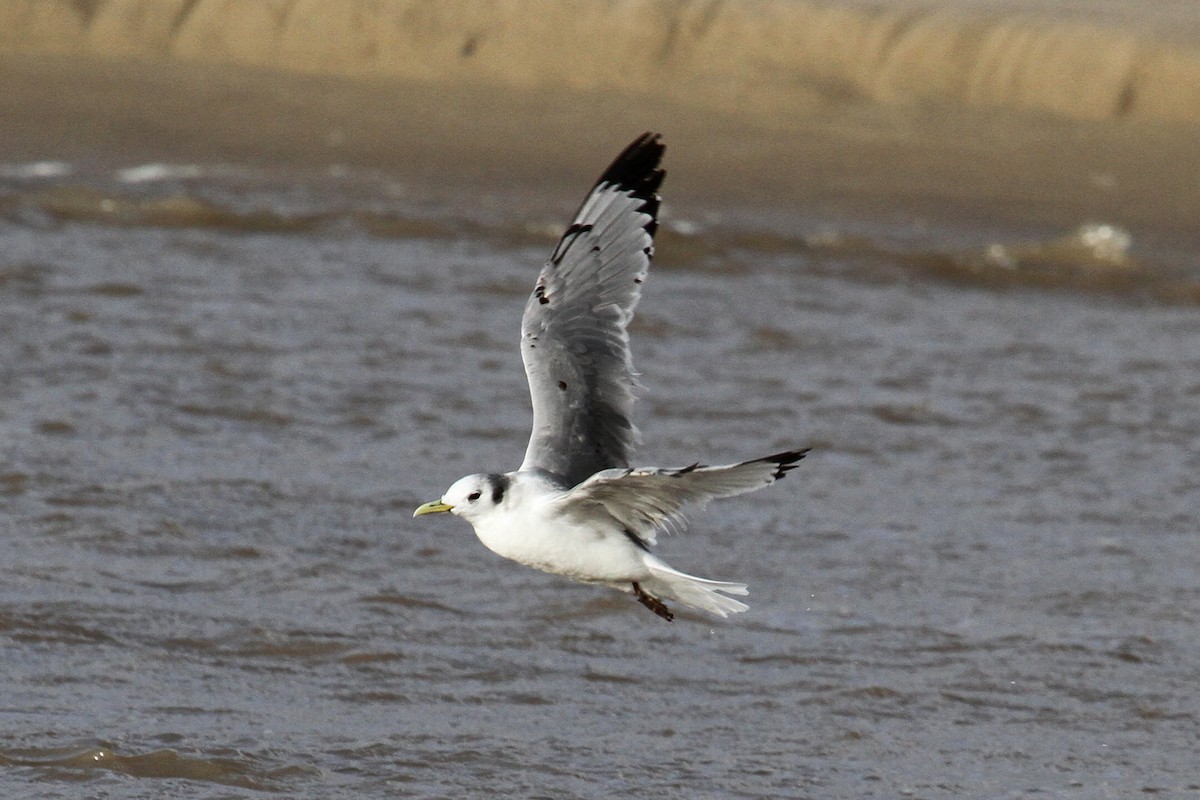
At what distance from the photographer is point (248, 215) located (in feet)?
36.0

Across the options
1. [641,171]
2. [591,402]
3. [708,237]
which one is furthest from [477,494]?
[708,237]

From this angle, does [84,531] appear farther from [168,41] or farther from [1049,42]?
[1049,42]

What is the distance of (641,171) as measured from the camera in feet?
16.0

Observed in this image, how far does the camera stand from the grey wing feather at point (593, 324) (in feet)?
15.8

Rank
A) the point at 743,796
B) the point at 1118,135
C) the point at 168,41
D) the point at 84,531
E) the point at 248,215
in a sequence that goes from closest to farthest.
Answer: the point at 743,796 → the point at 84,531 → the point at 248,215 → the point at 1118,135 → the point at 168,41

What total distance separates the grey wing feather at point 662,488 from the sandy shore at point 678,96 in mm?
7067

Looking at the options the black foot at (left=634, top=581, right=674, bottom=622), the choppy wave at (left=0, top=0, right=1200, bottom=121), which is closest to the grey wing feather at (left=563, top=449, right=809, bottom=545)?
the black foot at (left=634, top=581, right=674, bottom=622)

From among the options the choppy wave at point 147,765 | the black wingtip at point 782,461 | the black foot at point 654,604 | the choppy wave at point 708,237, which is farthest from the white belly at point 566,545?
the choppy wave at point 708,237

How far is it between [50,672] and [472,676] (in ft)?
4.03

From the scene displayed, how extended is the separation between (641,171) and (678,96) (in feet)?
25.6

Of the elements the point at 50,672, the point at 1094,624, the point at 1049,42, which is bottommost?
the point at 50,672

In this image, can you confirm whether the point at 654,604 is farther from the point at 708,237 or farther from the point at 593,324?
the point at 708,237

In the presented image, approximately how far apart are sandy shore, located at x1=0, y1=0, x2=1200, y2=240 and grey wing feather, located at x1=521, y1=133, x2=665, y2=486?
6.55 metres

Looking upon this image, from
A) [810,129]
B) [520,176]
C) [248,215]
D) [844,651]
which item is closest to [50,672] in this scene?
[844,651]
